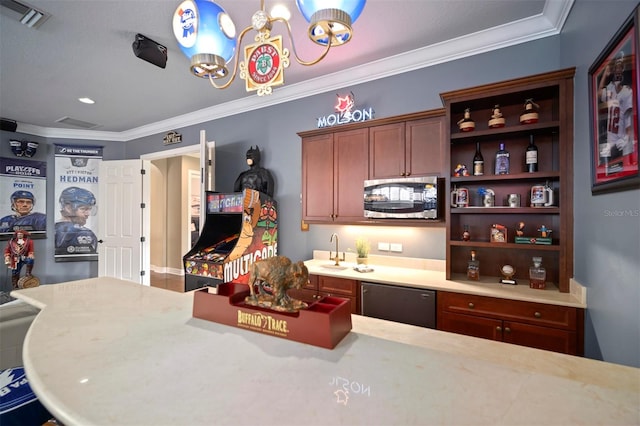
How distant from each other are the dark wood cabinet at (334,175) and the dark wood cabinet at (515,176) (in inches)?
32.1

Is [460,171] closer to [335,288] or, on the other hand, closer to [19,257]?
[335,288]

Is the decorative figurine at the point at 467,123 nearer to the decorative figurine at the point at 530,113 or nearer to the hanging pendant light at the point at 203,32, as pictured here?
the decorative figurine at the point at 530,113

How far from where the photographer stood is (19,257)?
4453mm

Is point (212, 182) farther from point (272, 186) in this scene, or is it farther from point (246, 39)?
point (246, 39)

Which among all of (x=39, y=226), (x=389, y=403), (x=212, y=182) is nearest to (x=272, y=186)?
(x=212, y=182)

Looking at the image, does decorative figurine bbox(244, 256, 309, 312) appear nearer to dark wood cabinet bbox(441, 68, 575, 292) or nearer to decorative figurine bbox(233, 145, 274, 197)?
dark wood cabinet bbox(441, 68, 575, 292)

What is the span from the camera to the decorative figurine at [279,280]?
0.97 metres

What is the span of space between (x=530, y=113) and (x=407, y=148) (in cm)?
90

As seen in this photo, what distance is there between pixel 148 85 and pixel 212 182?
54.4 inches

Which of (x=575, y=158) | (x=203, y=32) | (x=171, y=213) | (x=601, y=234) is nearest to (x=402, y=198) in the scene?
(x=575, y=158)

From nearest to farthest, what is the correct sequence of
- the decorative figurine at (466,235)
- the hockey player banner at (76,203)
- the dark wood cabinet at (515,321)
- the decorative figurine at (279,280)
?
1. the decorative figurine at (279,280)
2. the dark wood cabinet at (515,321)
3. the decorative figurine at (466,235)
4. the hockey player banner at (76,203)

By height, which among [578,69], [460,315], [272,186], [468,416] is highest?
[578,69]

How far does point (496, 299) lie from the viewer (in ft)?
6.42

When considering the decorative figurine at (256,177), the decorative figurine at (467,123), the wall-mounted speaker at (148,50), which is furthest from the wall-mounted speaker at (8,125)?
the decorative figurine at (467,123)
